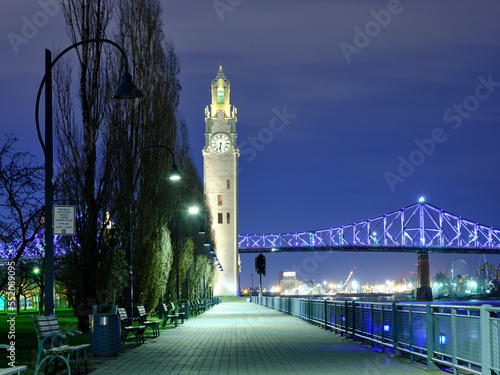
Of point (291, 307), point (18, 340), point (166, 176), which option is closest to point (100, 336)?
point (18, 340)

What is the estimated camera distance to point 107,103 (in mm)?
26828

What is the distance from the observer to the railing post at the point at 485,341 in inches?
410

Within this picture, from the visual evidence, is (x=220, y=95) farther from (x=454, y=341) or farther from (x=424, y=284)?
(x=454, y=341)

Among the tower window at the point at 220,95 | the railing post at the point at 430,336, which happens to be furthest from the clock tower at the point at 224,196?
the railing post at the point at 430,336

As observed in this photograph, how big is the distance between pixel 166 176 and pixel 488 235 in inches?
5386

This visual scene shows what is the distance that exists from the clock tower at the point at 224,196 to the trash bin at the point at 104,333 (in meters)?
108

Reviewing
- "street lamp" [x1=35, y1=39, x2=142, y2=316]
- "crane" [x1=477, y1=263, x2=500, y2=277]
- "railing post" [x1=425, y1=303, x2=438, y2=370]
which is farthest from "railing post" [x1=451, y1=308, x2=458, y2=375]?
"crane" [x1=477, y1=263, x2=500, y2=277]

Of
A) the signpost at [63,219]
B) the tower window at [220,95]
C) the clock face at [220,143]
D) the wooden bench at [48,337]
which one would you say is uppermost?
the tower window at [220,95]

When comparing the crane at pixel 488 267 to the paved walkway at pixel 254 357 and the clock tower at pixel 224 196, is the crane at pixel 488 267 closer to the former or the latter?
the clock tower at pixel 224 196

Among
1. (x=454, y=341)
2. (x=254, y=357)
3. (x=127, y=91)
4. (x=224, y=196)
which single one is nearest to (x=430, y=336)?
(x=454, y=341)

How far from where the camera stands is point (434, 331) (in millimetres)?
13492

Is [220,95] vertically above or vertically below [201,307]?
above

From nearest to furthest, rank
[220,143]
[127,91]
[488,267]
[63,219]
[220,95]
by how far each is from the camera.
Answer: [63,219] → [127,91] → [220,143] → [220,95] → [488,267]

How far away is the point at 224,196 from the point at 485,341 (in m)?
119
